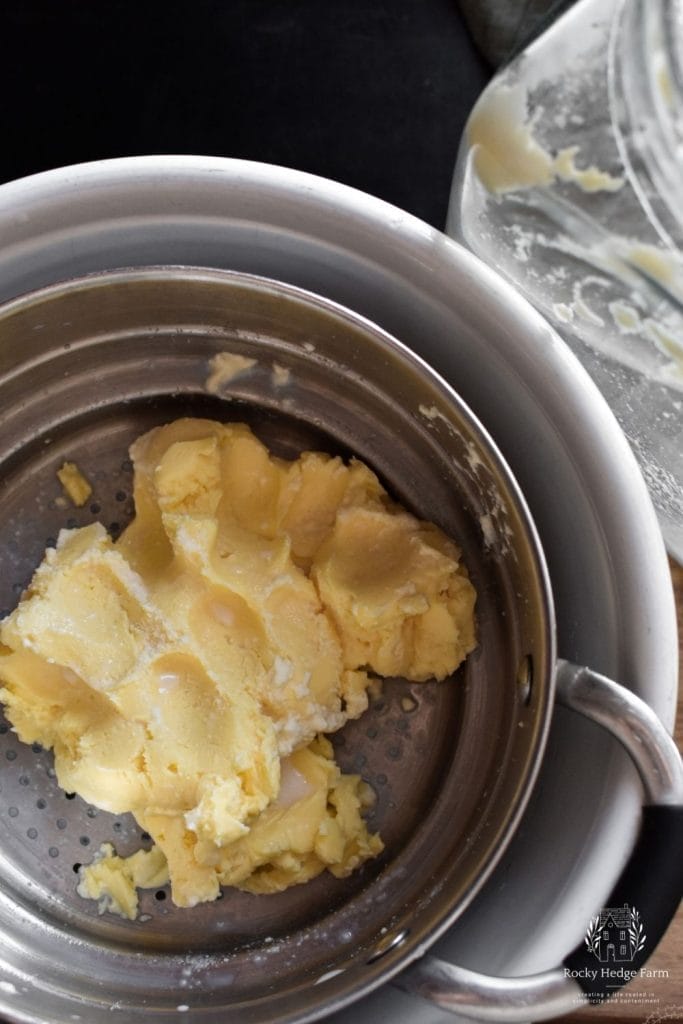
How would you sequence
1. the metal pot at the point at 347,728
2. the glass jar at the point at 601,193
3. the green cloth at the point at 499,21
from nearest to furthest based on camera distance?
the glass jar at the point at 601,193 → the metal pot at the point at 347,728 → the green cloth at the point at 499,21

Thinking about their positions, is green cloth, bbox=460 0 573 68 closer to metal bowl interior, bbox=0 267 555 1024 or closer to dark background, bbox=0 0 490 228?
dark background, bbox=0 0 490 228

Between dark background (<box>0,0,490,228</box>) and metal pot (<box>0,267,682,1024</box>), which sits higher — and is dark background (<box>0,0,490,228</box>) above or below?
above

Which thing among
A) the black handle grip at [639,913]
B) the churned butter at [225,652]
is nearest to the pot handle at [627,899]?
the black handle grip at [639,913]

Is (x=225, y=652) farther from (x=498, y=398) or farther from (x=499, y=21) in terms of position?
(x=499, y=21)

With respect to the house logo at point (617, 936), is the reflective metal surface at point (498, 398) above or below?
above

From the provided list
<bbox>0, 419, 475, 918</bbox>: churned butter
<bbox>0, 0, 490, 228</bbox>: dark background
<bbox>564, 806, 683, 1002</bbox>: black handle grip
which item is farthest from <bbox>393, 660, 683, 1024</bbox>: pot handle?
<bbox>0, 0, 490, 228</bbox>: dark background

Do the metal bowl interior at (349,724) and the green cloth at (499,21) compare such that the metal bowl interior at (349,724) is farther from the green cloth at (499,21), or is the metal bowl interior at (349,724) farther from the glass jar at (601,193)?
the green cloth at (499,21)

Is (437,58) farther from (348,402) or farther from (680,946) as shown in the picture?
(680,946)
